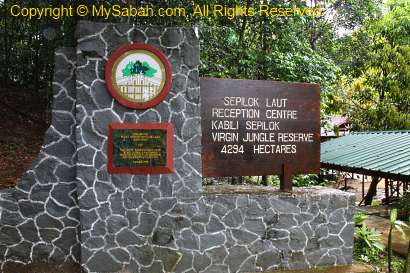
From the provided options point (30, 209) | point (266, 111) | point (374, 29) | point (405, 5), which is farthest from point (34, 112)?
point (405, 5)

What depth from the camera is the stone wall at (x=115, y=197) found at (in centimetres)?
519

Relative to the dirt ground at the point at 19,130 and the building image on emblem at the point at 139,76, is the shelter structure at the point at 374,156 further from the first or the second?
the dirt ground at the point at 19,130

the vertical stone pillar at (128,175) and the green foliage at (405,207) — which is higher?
the vertical stone pillar at (128,175)

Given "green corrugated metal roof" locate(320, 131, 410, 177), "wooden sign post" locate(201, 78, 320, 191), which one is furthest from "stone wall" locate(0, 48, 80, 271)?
"green corrugated metal roof" locate(320, 131, 410, 177)

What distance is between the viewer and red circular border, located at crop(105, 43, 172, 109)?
5.18m

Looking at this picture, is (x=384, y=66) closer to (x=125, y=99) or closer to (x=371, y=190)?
(x=371, y=190)

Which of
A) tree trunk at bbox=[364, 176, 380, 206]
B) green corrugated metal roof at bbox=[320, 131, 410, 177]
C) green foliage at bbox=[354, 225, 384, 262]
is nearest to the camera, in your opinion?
green foliage at bbox=[354, 225, 384, 262]

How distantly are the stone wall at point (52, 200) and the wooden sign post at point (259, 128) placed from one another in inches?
73.4

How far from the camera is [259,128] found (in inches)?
233

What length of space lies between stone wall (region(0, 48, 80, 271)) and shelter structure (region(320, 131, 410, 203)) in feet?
17.8

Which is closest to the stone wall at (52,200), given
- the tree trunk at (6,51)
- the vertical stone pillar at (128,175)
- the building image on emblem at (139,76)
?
the vertical stone pillar at (128,175)

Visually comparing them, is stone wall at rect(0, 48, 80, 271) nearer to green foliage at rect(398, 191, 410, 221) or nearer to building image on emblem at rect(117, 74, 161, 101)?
building image on emblem at rect(117, 74, 161, 101)

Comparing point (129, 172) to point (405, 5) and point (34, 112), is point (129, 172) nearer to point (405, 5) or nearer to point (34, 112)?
point (34, 112)

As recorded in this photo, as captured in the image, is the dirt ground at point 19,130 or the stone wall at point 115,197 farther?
the dirt ground at point 19,130
